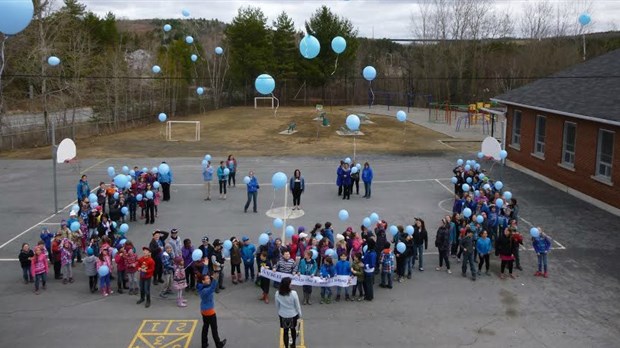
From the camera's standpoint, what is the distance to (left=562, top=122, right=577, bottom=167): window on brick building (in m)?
21.9

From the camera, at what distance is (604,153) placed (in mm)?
19875

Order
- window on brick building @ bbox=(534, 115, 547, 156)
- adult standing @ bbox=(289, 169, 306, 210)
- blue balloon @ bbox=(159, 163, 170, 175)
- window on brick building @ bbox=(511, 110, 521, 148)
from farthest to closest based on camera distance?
window on brick building @ bbox=(511, 110, 521, 148) < window on brick building @ bbox=(534, 115, 547, 156) < blue balloon @ bbox=(159, 163, 170, 175) < adult standing @ bbox=(289, 169, 306, 210)

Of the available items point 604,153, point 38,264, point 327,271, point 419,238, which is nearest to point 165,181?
point 38,264

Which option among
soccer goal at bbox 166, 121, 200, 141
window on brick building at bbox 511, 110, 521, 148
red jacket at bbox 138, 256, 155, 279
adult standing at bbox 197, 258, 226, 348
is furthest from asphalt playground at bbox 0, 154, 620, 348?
soccer goal at bbox 166, 121, 200, 141

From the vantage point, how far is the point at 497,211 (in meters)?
15.2

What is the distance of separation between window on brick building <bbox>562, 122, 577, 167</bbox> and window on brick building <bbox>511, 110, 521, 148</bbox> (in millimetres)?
4506

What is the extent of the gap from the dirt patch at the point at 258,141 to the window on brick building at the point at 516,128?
5.37 m

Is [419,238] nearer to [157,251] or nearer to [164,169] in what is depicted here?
[157,251]

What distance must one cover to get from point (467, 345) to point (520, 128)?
61.4 feet

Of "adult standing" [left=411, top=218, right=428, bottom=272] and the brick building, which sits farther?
the brick building

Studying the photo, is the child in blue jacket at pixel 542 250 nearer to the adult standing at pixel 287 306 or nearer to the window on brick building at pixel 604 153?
the adult standing at pixel 287 306

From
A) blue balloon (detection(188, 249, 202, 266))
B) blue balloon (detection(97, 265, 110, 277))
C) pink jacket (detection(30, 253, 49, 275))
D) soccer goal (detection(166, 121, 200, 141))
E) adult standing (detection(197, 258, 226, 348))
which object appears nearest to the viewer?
adult standing (detection(197, 258, 226, 348))

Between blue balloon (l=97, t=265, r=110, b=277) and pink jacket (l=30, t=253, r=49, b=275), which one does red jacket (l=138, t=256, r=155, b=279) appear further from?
pink jacket (l=30, t=253, r=49, b=275)

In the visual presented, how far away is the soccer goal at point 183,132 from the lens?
3741cm
